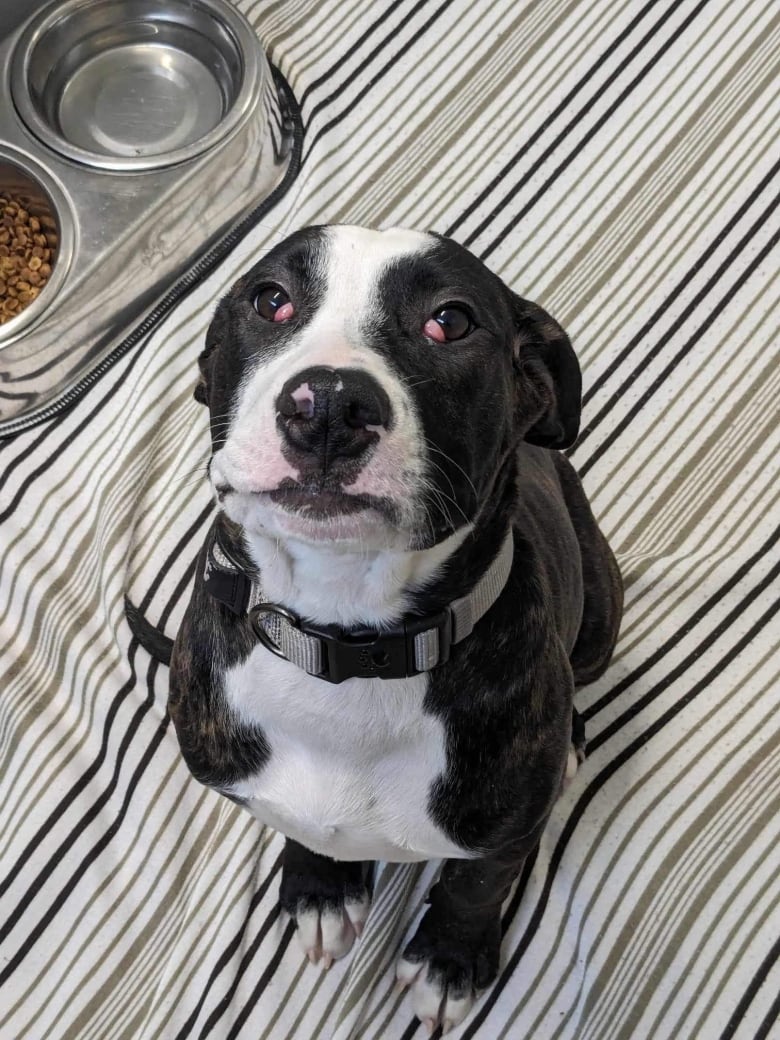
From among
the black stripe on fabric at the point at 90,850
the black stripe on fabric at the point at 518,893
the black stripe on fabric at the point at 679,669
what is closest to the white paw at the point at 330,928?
the black stripe on fabric at the point at 518,893

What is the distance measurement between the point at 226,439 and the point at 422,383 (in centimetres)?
21

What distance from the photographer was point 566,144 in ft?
8.49

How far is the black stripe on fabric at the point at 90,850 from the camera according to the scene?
6.26ft

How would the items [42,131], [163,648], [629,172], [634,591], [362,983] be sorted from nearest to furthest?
1. [362,983]
2. [163,648]
3. [634,591]
4. [42,131]
5. [629,172]

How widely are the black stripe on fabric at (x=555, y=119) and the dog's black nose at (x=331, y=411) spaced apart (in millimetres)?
1529

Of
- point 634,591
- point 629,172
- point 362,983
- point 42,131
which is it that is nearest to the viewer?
point 362,983

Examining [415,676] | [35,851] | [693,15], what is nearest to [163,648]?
[35,851]

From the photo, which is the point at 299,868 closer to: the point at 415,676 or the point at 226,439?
the point at 415,676

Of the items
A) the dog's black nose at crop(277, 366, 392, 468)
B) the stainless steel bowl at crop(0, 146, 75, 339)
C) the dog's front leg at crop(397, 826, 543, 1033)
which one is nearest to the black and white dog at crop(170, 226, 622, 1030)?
the dog's black nose at crop(277, 366, 392, 468)

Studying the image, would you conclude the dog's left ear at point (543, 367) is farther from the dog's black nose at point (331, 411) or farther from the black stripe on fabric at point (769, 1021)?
the black stripe on fabric at point (769, 1021)

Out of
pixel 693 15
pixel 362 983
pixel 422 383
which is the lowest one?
pixel 362 983

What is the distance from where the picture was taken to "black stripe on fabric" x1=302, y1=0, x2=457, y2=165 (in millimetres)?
2592

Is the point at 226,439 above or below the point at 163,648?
above

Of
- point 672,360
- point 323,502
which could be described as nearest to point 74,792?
point 323,502
